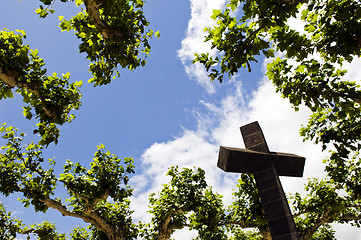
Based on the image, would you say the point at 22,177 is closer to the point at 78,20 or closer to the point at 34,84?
the point at 34,84

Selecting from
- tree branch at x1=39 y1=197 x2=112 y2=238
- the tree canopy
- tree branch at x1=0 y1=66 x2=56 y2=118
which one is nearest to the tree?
the tree canopy

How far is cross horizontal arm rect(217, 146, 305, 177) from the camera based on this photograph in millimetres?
8797

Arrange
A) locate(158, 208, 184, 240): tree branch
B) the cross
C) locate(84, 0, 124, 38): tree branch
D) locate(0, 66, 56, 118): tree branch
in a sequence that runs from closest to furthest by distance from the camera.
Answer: locate(84, 0, 124, 38): tree branch
locate(0, 66, 56, 118): tree branch
the cross
locate(158, 208, 184, 240): tree branch

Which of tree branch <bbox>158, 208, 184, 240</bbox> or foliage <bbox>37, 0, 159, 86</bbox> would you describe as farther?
tree branch <bbox>158, 208, 184, 240</bbox>

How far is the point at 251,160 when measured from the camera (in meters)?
9.06

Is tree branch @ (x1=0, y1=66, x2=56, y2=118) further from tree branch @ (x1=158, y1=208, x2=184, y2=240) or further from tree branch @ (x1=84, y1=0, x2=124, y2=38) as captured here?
tree branch @ (x1=158, y1=208, x2=184, y2=240)

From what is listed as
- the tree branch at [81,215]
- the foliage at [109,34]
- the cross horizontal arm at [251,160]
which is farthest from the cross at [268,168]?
the tree branch at [81,215]

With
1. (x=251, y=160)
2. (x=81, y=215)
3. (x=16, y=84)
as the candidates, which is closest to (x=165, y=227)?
(x=81, y=215)

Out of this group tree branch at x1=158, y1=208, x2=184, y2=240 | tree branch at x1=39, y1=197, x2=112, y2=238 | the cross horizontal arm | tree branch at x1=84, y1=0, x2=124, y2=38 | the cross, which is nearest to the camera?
tree branch at x1=84, y1=0, x2=124, y2=38

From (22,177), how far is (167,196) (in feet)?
23.7

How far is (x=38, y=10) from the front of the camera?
A: 556 centimetres

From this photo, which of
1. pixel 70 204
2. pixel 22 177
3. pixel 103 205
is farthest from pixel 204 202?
pixel 22 177

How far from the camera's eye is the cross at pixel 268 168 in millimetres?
8086

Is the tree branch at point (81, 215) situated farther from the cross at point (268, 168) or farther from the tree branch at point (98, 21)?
the tree branch at point (98, 21)
